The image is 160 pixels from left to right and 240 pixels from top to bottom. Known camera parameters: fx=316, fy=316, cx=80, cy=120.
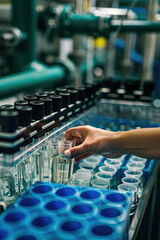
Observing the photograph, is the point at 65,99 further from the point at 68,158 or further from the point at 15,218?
the point at 15,218

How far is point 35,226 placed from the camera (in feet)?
3.05

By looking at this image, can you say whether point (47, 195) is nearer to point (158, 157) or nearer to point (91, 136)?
point (91, 136)

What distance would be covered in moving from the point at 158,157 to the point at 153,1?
1529 mm

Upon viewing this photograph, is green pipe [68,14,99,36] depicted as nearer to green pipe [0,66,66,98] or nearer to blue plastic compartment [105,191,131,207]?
green pipe [0,66,66,98]

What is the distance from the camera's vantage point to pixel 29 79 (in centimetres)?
244

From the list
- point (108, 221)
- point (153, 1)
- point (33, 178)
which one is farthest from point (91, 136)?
point (153, 1)

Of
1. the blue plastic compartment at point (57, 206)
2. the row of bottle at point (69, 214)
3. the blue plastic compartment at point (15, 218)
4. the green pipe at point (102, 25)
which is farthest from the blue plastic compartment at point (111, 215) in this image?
the green pipe at point (102, 25)

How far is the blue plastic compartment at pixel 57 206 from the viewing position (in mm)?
1000

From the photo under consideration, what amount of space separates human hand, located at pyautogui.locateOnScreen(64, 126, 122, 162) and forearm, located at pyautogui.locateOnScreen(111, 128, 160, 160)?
0.9 inches

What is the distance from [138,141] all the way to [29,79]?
1.36 m

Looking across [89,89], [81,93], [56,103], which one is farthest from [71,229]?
[89,89]

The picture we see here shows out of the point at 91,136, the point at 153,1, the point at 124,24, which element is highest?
the point at 153,1

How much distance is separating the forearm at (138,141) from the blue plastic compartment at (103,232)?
422 millimetres

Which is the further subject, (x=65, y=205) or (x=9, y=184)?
(x=9, y=184)
